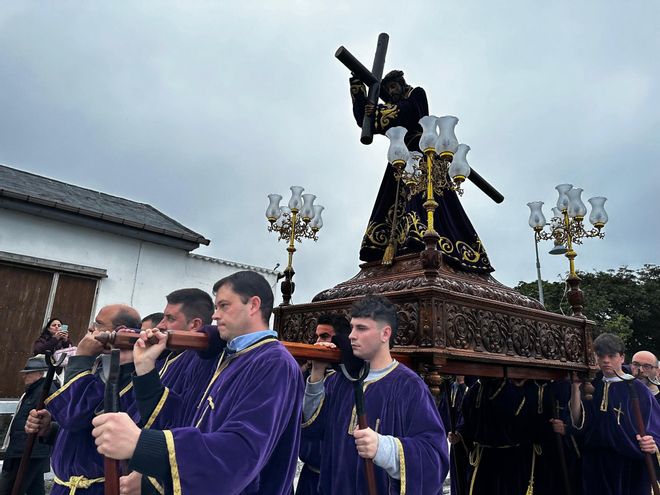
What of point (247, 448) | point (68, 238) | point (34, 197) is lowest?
point (247, 448)

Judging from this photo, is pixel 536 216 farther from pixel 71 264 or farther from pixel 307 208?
pixel 71 264

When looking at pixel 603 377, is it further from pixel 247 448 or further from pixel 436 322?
pixel 247 448

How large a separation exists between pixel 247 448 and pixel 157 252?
8.66 metres

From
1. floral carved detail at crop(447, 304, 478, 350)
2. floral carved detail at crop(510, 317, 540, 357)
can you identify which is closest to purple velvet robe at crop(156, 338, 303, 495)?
floral carved detail at crop(447, 304, 478, 350)

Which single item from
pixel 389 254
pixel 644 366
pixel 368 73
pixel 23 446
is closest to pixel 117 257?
Answer: pixel 23 446

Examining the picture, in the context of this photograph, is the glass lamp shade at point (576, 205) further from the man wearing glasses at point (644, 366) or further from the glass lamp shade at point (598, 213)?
the man wearing glasses at point (644, 366)

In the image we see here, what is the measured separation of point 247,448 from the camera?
1675 mm

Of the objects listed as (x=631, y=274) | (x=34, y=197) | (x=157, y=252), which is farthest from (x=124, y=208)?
(x=631, y=274)

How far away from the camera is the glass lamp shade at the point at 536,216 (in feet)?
19.7

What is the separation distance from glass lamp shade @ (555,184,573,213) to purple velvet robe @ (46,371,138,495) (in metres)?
5.04

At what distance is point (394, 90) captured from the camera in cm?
522

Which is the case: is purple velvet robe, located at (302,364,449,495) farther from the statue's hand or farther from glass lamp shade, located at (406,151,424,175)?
the statue's hand

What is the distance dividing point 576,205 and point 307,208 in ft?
10.6

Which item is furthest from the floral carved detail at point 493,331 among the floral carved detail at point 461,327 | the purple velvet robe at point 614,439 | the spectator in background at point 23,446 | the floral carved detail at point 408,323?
the spectator in background at point 23,446
